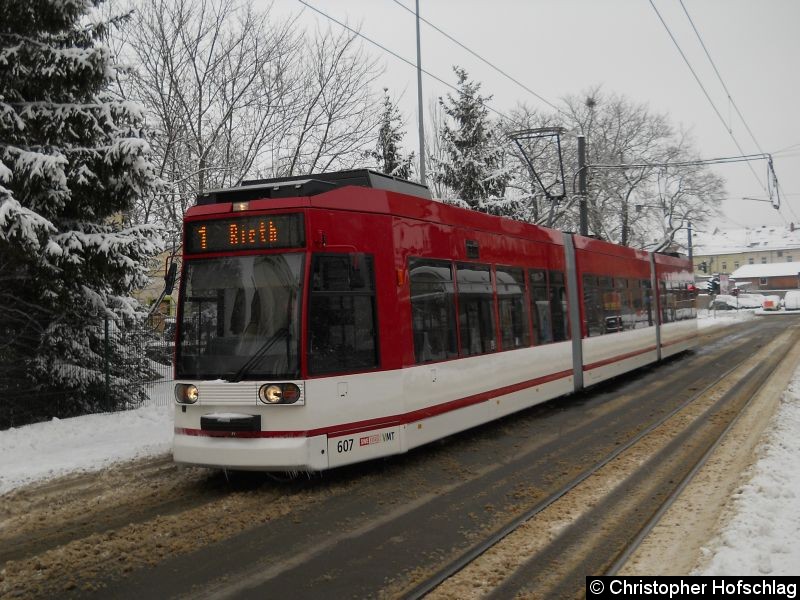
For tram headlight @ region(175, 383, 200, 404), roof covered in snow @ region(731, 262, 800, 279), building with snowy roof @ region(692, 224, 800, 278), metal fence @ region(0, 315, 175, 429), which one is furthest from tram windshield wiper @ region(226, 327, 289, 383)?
building with snowy roof @ region(692, 224, 800, 278)

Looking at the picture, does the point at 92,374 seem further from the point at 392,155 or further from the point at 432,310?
the point at 392,155

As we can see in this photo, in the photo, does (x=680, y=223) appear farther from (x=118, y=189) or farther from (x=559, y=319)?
(x=118, y=189)

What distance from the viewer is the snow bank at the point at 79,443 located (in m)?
8.40

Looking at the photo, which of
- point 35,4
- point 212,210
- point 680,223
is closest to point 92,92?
point 35,4

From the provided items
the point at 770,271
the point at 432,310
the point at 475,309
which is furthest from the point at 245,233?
the point at 770,271

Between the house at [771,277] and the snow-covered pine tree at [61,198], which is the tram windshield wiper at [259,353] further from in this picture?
the house at [771,277]

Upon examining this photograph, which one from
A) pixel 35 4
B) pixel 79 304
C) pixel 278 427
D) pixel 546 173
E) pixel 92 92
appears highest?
pixel 546 173

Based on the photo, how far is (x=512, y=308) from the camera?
10758 mm

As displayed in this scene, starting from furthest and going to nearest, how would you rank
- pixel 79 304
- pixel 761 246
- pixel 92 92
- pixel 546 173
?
pixel 761 246
pixel 546 173
pixel 79 304
pixel 92 92

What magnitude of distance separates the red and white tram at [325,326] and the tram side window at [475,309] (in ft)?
0.10

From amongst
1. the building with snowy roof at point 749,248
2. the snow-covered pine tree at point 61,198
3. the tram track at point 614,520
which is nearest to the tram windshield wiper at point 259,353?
the tram track at point 614,520

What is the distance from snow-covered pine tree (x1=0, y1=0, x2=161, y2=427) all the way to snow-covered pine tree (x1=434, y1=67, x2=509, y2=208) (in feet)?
52.1

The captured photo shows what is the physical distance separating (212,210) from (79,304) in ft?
18.0

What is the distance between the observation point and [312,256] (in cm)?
694
